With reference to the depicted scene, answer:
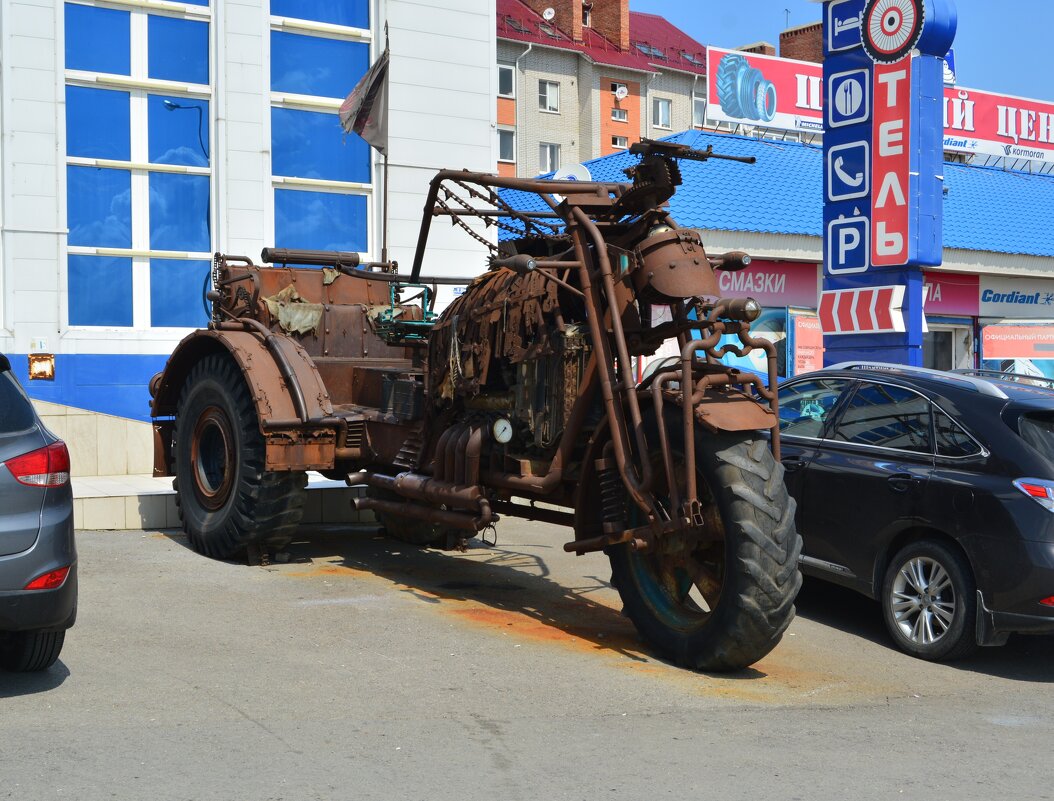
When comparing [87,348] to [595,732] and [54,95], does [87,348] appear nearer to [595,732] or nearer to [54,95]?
[54,95]

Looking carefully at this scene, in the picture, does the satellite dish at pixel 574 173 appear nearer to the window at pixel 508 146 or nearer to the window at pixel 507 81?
the window at pixel 508 146

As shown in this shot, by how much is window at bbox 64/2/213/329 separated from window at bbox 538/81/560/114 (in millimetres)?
37058

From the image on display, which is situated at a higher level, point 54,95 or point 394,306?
point 54,95

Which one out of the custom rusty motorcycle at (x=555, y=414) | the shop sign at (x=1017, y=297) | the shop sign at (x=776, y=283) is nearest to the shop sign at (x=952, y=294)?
the shop sign at (x=1017, y=297)

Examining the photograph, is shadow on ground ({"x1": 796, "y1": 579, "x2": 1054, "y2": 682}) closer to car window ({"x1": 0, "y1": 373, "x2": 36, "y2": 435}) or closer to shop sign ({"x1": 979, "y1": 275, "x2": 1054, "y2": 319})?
car window ({"x1": 0, "y1": 373, "x2": 36, "y2": 435})

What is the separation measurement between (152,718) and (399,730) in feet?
3.57

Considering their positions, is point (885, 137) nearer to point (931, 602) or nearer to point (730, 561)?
point (931, 602)

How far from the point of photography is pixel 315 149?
16.0 metres

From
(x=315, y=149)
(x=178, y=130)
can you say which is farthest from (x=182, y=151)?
(x=315, y=149)

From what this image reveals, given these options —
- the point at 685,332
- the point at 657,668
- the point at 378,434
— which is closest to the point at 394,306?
the point at 378,434

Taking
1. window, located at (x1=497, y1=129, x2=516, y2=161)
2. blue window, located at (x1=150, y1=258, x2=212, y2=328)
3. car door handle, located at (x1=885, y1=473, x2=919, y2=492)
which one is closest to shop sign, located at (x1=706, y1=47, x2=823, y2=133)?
blue window, located at (x1=150, y1=258, x2=212, y2=328)

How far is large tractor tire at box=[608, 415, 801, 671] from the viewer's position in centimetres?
Result: 628

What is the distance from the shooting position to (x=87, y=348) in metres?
14.2

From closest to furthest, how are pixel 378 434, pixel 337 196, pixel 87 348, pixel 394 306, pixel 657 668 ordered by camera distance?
1. pixel 657 668
2. pixel 378 434
3. pixel 394 306
4. pixel 87 348
5. pixel 337 196
